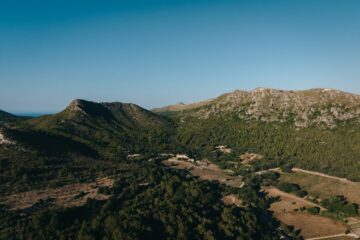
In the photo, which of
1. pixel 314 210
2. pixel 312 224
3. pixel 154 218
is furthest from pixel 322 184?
pixel 154 218

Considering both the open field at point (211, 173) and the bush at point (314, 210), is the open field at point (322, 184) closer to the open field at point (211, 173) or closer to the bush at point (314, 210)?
the bush at point (314, 210)

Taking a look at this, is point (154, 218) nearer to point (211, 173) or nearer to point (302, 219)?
point (302, 219)

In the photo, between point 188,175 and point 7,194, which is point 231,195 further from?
point 7,194

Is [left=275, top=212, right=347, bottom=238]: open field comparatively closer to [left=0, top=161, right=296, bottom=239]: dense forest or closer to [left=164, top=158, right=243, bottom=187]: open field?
[left=0, top=161, right=296, bottom=239]: dense forest

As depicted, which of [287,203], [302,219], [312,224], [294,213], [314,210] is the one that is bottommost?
[312,224]

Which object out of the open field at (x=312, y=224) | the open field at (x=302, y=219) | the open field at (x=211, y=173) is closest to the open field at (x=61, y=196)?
the open field at (x=211, y=173)

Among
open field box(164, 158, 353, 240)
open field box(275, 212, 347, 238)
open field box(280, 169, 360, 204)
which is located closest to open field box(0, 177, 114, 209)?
open field box(164, 158, 353, 240)

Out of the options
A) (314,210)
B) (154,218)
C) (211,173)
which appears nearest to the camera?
(154,218)
